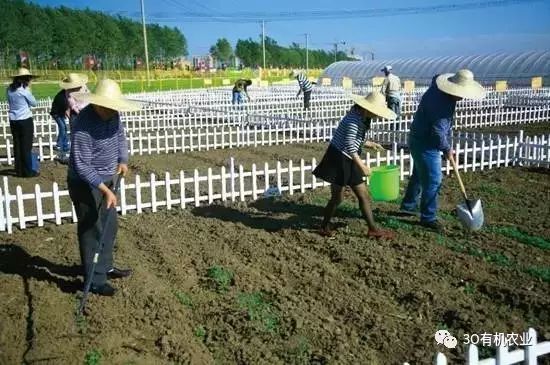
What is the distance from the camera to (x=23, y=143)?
9062 mm

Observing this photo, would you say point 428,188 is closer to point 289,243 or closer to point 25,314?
point 289,243

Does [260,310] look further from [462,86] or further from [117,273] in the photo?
[462,86]

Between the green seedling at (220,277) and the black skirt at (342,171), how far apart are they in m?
1.49

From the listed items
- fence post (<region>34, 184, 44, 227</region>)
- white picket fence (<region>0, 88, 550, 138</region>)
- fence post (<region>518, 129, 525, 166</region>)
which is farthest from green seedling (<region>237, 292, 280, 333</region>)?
white picket fence (<region>0, 88, 550, 138</region>)

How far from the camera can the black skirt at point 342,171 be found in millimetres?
5633

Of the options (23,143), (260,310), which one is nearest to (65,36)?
(23,143)

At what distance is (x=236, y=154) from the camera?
1181 centimetres

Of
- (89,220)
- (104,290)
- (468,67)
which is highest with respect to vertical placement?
(468,67)

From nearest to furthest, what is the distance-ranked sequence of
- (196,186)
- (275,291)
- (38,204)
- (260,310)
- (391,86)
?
(260,310)
(275,291)
(38,204)
(196,186)
(391,86)

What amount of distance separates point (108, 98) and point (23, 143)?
5607 mm

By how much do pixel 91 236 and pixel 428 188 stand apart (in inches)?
141

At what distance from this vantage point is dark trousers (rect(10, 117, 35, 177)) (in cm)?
902

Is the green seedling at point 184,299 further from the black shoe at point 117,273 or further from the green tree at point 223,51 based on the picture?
the green tree at point 223,51

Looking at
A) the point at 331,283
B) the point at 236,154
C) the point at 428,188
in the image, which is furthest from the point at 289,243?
the point at 236,154
